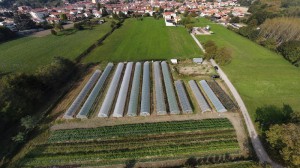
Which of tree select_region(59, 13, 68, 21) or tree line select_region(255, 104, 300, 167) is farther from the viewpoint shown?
tree select_region(59, 13, 68, 21)

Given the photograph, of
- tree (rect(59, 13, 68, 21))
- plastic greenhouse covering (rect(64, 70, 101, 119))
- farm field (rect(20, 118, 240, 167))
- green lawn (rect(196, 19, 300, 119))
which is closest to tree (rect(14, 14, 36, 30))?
tree (rect(59, 13, 68, 21))

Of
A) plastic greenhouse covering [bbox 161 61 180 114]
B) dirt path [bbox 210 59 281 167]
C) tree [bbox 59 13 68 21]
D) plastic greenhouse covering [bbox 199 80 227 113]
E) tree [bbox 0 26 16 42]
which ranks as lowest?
dirt path [bbox 210 59 281 167]

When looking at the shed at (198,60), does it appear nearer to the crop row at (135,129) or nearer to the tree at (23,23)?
the crop row at (135,129)

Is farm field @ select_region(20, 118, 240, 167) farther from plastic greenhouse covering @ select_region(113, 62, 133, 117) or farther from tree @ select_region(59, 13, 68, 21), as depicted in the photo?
tree @ select_region(59, 13, 68, 21)

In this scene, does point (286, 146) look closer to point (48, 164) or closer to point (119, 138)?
point (119, 138)

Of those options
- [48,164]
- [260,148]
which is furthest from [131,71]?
[260,148]

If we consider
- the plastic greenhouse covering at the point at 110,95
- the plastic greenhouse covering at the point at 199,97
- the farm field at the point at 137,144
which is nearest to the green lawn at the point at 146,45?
the plastic greenhouse covering at the point at 110,95
